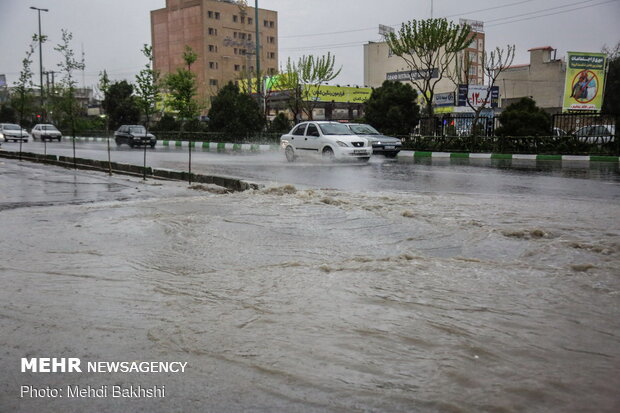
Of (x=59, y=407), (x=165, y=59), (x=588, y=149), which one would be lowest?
(x=59, y=407)

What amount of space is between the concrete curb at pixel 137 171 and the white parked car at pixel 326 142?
553 centimetres

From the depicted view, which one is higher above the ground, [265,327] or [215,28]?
[215,28]

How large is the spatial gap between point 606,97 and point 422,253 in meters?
44.5

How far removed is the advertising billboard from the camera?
26.0 metres

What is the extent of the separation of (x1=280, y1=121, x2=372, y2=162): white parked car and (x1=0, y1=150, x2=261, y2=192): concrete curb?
553cm

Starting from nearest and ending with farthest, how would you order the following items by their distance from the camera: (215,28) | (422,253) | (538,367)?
(538,367), (422,253), (215,28)

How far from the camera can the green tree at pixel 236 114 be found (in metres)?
33.9

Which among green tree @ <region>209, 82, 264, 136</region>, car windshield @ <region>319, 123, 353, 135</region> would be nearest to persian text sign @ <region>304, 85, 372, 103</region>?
green tree @ <region>209, 82, 264, 136</region>

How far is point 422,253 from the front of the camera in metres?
5.87

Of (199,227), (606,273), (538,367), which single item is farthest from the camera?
(199,227)

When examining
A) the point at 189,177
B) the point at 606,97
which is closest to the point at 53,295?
the point at 189,177

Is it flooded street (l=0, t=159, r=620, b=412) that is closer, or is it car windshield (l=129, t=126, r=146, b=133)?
flooded street (l=0, t=159, r=620, b=412)

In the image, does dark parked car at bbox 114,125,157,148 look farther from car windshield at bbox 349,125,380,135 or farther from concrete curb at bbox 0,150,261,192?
car windshield at bbox 349,125,380,135

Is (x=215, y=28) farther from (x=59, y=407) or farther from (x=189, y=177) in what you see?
(x=59, y=407)
